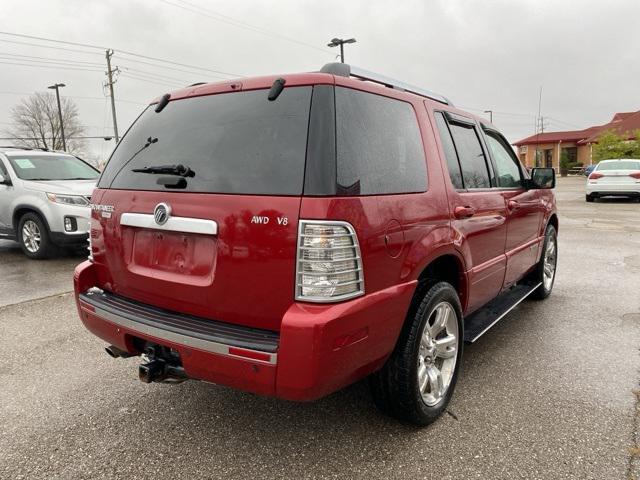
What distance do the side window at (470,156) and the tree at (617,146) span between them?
37717 millimetres

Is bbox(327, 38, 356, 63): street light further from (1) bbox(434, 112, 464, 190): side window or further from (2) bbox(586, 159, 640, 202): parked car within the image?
(1) bbox(434, 112, 464, 190): side window

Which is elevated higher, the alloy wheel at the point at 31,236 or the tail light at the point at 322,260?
the tail light at the point at 322,260

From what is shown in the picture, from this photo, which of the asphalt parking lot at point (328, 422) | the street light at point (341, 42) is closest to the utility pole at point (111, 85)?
the street light at point (341, 42)

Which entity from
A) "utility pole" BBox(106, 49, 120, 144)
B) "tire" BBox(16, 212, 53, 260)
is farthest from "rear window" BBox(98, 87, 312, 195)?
"utility pole" BBox(106, 49, 120, 144)

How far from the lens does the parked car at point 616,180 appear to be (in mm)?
17078

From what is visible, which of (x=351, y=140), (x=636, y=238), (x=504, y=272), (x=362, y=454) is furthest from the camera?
(x=636, y=238)

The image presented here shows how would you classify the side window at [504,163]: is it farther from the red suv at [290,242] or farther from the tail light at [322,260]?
the tail light at [322,260]

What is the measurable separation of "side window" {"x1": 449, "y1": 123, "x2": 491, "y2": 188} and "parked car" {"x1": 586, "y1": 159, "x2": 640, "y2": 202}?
16312 millimetres

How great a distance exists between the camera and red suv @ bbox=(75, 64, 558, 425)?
2.12m

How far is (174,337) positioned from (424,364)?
137 cm

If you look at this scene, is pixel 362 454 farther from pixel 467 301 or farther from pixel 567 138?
pixel 567 138

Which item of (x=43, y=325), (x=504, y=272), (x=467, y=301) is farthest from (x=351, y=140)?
(x=43, y=325)

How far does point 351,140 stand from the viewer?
2311 mm

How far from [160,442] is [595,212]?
50.1 ft
